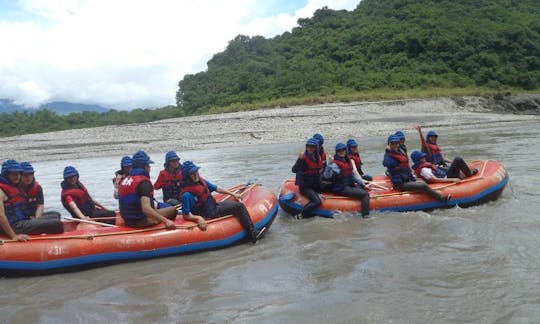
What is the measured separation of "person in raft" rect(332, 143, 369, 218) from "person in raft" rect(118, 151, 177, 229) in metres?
2.67

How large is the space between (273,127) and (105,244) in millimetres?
17414

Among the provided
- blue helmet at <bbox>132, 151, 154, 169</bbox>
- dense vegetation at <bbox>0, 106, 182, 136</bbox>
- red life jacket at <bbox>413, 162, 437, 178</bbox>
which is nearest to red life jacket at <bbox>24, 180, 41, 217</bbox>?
blue helmet at <bbox>132, 151, 154, 169</bbox>

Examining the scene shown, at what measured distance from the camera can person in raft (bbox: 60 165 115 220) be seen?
6.25 meters

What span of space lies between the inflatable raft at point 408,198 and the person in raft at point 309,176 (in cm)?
11

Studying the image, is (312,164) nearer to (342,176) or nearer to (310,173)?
(310,173)

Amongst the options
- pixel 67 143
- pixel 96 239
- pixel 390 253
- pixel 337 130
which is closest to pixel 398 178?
pixel 390 253

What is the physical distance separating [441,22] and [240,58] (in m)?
17.5

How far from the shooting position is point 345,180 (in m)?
7.44

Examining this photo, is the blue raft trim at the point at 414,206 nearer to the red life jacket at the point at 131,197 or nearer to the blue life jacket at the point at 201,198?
the blue life jacket at the point at 201,198

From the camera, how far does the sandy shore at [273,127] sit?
19875 millimetres

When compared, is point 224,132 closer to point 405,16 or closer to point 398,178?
point 398,178

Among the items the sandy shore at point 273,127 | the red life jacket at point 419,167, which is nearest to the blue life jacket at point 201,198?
the red life jacket at point 419,167

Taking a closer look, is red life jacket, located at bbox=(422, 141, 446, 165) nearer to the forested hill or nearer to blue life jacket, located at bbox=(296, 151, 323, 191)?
blue life jacket, located at bbox=(296, 151, 323, 191)

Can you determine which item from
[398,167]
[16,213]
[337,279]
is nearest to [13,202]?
[16,213]
